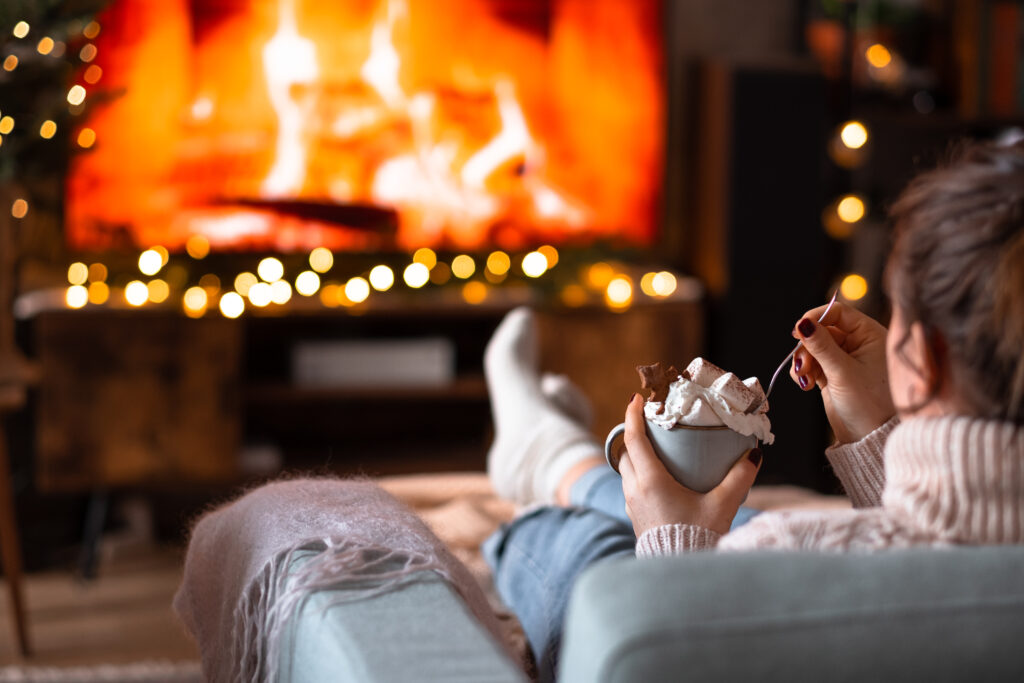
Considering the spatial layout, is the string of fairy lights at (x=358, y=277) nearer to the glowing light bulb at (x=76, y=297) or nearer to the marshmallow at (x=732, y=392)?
the glowing light bulb at (x=76, y=297)

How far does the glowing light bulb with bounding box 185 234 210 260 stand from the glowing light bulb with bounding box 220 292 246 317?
225 millimetres

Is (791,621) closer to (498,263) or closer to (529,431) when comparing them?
(529,431)

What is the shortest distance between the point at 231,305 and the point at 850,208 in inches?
66.1

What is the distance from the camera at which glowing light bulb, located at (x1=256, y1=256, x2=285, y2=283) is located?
284 centimetres

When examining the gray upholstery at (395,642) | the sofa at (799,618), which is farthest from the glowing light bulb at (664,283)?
the sofa at (799,618)

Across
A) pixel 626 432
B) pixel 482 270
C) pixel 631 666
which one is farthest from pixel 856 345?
pixel 482 270

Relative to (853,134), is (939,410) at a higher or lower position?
lower

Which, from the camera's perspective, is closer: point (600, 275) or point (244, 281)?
point (244, 281)

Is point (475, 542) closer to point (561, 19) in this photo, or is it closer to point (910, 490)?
point (910, 490)

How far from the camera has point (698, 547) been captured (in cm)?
93

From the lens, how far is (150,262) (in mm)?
2785

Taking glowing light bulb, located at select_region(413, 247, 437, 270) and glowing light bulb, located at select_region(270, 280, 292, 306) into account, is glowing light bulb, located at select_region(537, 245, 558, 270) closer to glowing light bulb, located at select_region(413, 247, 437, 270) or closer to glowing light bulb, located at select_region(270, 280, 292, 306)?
glowing light bulb, located at select_region(413, 247, 437, 270)

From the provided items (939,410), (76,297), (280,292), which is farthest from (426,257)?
(939,410)

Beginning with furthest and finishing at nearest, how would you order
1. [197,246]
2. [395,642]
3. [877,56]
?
[877,56] → [197,246] → [395,642]
